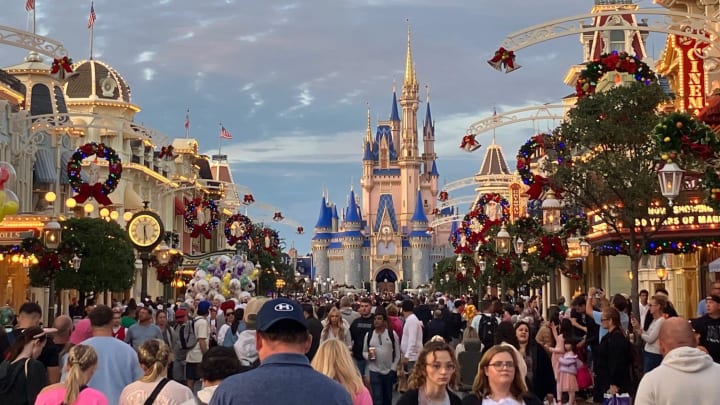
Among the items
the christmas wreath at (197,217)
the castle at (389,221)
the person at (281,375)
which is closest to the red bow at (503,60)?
the person at (281,375)

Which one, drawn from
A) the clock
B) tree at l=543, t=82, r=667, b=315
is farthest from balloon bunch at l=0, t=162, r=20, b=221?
the clock

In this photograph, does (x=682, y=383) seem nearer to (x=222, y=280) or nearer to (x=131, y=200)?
(x=222, y=280)

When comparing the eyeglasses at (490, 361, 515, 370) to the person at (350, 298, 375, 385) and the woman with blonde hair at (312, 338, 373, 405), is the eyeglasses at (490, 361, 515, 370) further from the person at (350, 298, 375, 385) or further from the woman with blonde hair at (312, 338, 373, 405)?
the person at (350, 298, 375, 385)

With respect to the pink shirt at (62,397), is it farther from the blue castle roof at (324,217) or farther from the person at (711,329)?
the blue castle roof at (324,217)

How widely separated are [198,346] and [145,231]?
24.3 m

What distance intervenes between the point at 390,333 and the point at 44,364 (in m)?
5.67

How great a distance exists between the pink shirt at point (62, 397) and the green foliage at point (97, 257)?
29881 millimetres

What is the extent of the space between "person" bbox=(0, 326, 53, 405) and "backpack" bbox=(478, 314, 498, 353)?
31.6 ft

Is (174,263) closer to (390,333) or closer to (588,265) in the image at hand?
(588,265)

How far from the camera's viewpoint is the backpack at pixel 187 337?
55.9 ft

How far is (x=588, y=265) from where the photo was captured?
51312mm

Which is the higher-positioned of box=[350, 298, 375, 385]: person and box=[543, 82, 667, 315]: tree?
box=[543, 82, 667, 315]: tree

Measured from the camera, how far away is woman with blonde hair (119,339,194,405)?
26.2 feet

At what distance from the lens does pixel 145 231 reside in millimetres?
40844
